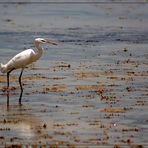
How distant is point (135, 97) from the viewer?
783 inches

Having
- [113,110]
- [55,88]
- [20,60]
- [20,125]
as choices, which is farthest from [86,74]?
[20,125]

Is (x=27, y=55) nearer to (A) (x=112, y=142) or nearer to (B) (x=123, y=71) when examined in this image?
(B) (x=123, y=71)

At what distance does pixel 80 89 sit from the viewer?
21125mm

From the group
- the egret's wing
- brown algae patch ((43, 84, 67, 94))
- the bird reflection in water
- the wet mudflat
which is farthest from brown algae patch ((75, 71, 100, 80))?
the bird reflection in water

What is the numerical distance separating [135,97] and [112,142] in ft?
17.1

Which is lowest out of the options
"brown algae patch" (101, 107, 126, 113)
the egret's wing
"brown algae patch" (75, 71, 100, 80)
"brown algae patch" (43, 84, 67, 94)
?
"brown algae patch" (101, 107, 126, 113)

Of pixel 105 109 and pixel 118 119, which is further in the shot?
pixel 105 109

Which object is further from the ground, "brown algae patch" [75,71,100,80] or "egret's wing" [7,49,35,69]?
"egret's wing" [7,49,35,69]

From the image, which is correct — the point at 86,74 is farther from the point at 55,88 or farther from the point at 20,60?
the point at 20,60

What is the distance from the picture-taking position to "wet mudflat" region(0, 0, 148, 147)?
1558 cm

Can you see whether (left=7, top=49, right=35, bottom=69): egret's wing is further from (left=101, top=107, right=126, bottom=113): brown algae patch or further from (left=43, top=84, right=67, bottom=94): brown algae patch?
(left=101, top=107, right=126, bottom=113): brown algae patch

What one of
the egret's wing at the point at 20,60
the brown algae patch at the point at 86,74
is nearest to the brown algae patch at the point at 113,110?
the egret's wing at the point at 20,60

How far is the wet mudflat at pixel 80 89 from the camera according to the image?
15.6 m

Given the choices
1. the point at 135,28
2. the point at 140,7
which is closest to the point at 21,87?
the point at 135,28
